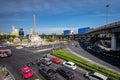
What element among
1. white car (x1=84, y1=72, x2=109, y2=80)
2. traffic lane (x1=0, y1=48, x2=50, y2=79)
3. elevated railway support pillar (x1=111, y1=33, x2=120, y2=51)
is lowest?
traffic lane (x1=0, y1=48, x2=50, y2=79)

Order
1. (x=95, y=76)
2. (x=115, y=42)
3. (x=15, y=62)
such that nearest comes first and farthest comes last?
(x=95, y=76)
(x=15, y=62)
(x=115, y=42)

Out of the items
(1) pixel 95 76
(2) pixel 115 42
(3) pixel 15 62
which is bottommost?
(3) pixel 15 62

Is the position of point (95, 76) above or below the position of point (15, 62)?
above

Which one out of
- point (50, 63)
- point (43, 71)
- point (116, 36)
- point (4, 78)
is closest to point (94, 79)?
point (43, 71)

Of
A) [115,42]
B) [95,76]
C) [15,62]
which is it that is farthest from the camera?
[115,42]

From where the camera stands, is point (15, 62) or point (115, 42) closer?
point (15, 62)

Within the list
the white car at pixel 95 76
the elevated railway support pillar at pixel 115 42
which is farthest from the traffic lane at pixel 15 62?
the elevated railway support pillar at pixel 115 42

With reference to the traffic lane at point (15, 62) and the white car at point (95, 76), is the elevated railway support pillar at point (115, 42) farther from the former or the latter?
the traffic lane at point (15, 62)

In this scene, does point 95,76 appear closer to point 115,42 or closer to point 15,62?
point 15,62

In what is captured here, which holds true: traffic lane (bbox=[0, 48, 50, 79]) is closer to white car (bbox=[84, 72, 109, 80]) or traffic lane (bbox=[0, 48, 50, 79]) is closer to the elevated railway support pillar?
white car (bbox=[84, 72, 109, 80])

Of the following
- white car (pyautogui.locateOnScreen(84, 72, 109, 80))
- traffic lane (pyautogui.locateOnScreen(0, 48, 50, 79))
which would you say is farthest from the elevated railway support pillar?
traffic lane (pyautogui.locateOnScreen(0, 48, 50, 79))

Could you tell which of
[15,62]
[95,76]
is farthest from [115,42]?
[15,62]

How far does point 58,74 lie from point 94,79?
32.1ft

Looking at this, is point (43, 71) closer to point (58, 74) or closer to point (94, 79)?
point (58, 74)
